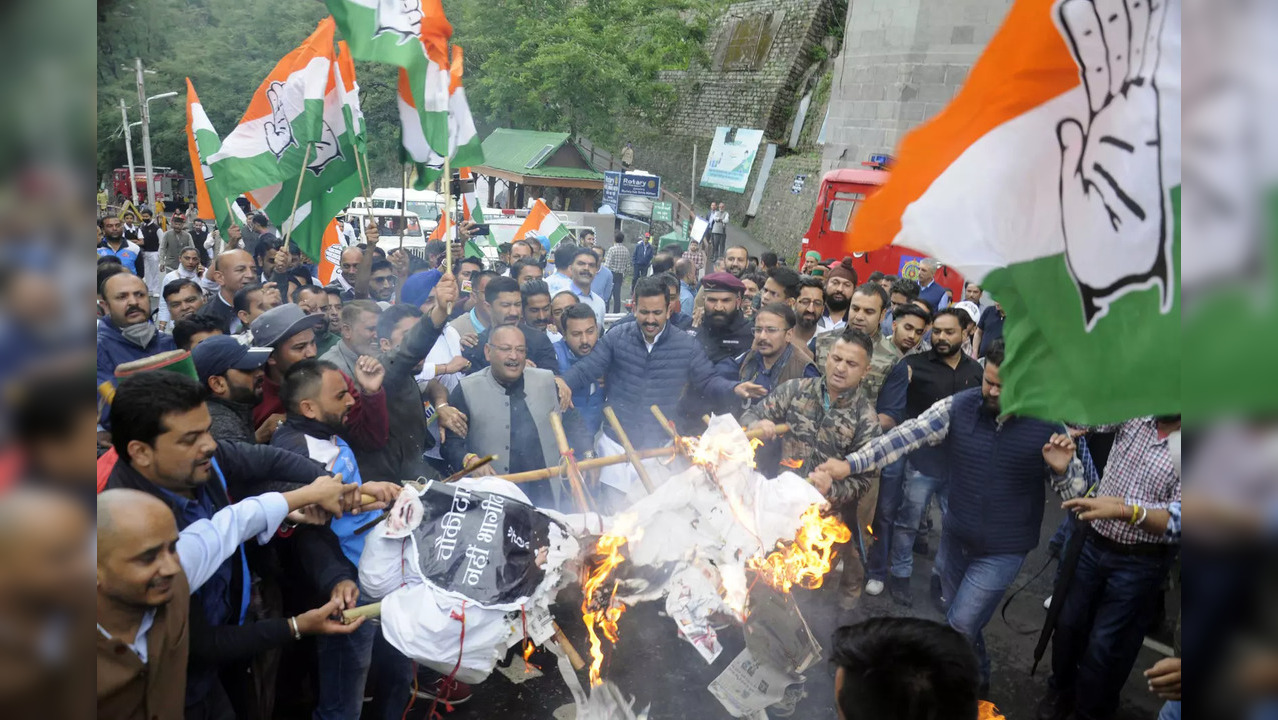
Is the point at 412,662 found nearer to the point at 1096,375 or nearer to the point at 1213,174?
the point at 1096,375

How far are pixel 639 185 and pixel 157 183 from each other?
33.2 meters

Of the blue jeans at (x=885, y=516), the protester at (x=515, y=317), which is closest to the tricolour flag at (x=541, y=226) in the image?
the protester at (x=515, y=317)

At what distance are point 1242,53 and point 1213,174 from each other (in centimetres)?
17

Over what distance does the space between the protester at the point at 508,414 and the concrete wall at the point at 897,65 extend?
13.8 m

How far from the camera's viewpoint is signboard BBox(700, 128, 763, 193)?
101 feet

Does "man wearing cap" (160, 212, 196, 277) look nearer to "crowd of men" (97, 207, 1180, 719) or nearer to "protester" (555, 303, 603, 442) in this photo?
"crowd of men" (97, 207, 1180, 719)

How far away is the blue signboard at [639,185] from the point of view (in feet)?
69.4

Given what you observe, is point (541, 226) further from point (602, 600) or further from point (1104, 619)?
point (1104, 619)

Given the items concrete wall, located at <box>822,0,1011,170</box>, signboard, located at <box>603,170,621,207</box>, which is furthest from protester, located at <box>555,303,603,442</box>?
signboard, located at <box>603,170,621,207</box>

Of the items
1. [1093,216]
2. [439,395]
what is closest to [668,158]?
[439,395]

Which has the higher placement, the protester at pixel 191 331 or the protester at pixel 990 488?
the protester at pixel 191 331

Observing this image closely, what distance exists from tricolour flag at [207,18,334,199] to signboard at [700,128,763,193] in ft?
79.0

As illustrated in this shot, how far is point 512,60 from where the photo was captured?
96.4ft

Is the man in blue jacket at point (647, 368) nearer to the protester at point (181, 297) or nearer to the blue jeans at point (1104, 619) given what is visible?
the blue jeans at point (1104, 619)
